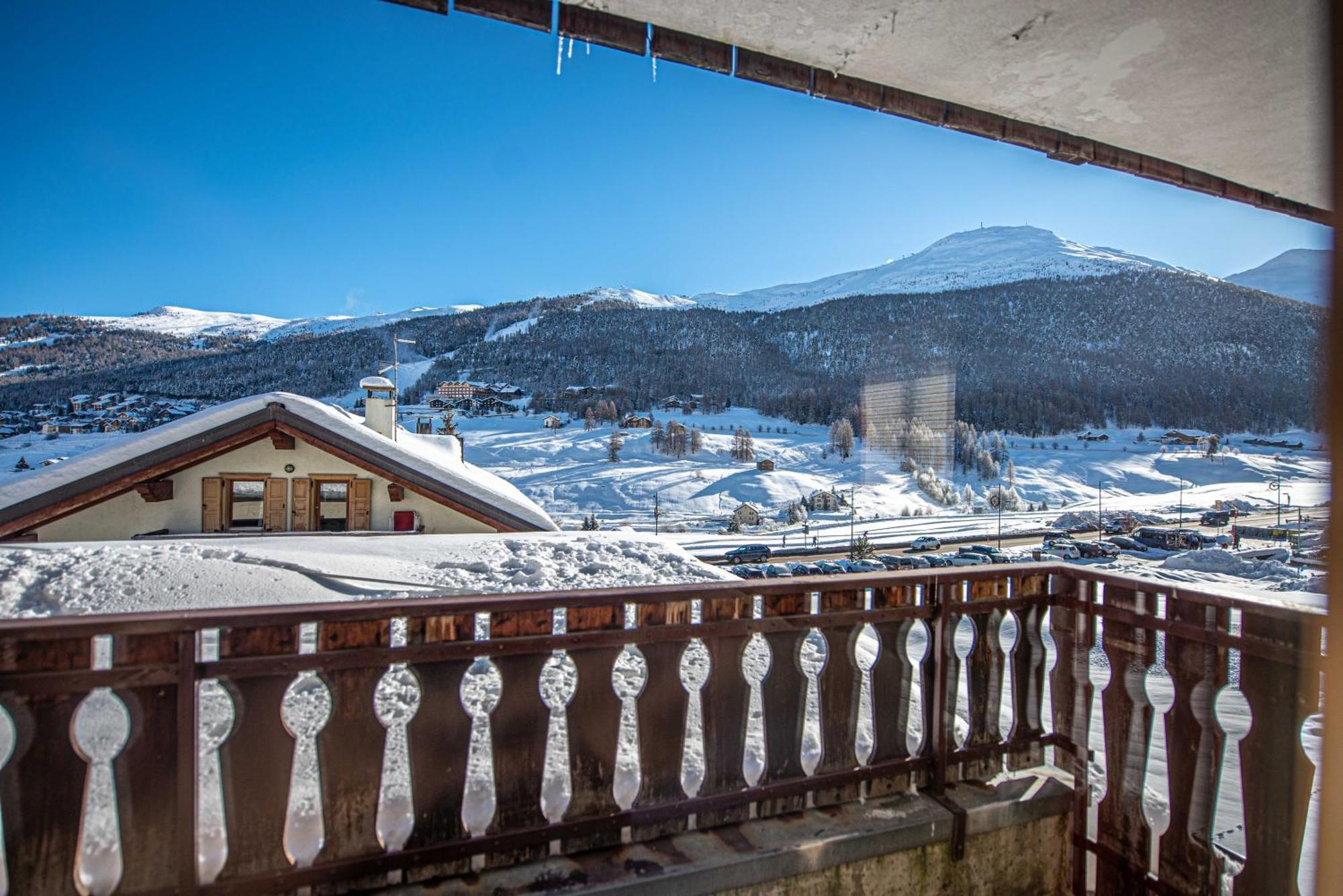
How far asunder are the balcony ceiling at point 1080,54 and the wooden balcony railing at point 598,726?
152 centimetres

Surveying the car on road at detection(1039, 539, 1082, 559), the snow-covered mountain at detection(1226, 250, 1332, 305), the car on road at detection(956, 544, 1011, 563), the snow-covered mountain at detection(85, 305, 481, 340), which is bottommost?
the car on road at detection(956, 544, 1011, 563)

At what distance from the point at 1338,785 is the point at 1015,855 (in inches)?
45.5

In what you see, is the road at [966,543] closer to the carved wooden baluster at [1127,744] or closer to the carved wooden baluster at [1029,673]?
the carved wooden baluster at [1029,673]

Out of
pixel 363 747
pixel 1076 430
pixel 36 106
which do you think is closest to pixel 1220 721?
pixel 363 747

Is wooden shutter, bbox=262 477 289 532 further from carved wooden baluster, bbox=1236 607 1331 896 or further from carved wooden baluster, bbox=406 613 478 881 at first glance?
carved wooden baluster, bbox=1236 607 1331 896

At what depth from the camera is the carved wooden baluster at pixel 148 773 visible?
130 cm

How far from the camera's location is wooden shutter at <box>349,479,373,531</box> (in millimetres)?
10094

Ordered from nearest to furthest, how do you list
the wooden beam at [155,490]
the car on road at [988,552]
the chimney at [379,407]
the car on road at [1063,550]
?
1. the wooden beam at [155,490]
2. the chimney at [379,407]
3. the car on road at [1063,550]
4. the car on road at [988,552]

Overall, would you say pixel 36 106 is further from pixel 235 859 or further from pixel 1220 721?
pixel 1220 721

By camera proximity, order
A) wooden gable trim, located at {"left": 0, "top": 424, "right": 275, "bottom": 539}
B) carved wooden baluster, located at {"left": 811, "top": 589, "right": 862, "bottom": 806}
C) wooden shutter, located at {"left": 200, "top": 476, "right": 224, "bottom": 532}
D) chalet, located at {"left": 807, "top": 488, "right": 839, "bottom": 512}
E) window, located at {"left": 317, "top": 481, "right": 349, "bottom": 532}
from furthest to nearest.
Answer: chalet, located at {"left": 807, "top": 488, "right": 839, "bottom": 512}, window, located at {"left": 317, "top": 481, "right": 349, "bottom": 532}, wooden shutter, located at {"left": 200, "top": 476, "right": 224, "bottom": 532}, wooden gable trim, located at {"left": 0, "top": 424, "right": 275, "bottom": 539}, carved wooden baluster, located at {"left": 811, "top": 589, "right": 862, "bottom": 806}

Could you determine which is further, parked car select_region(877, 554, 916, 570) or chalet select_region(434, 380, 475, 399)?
chalet select_region(434, 380, 475, 399)

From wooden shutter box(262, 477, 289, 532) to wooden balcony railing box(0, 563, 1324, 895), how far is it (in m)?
8.41

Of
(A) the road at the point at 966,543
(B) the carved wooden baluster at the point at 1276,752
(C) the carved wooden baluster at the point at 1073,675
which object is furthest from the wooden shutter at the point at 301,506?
(A) the road at the point at 966,543

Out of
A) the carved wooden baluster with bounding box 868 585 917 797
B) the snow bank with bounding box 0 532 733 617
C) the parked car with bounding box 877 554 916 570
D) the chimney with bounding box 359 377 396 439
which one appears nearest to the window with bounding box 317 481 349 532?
the chimney with bounding box 359 377 396 439
